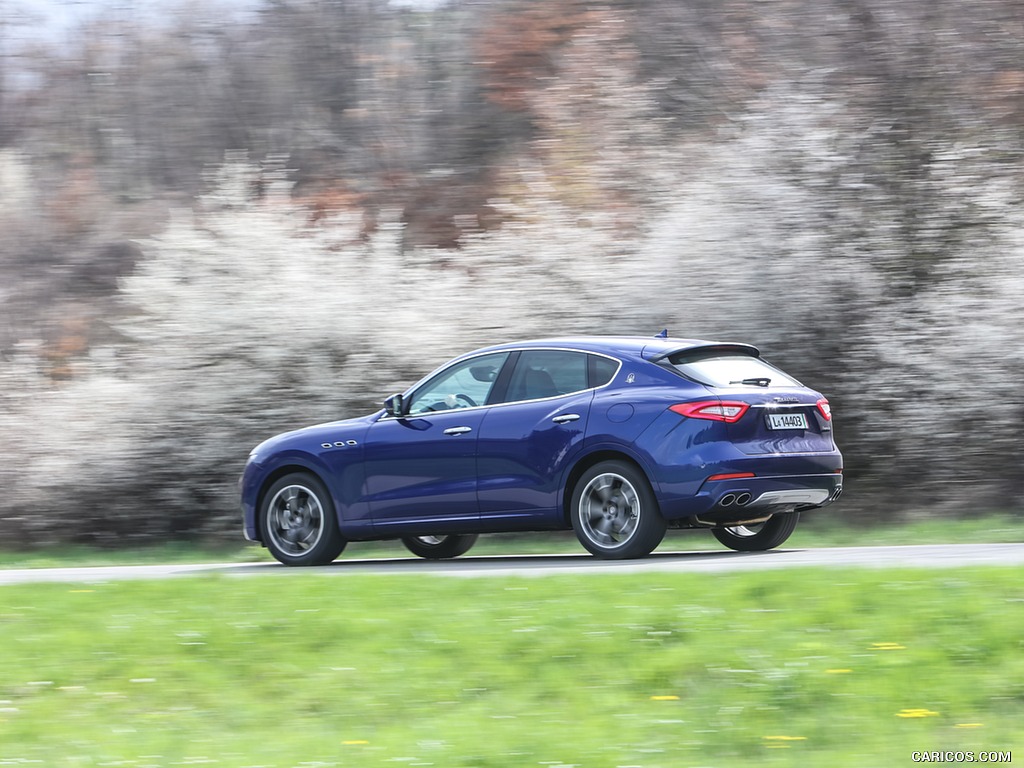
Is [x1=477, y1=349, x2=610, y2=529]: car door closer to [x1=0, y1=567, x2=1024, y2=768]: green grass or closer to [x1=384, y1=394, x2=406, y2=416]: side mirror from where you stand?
[x1=384, y1=394, x2=406, y2=416]: side mirror

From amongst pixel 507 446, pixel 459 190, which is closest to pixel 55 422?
pixel 507 446

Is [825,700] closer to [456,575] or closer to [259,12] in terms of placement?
[456,575]

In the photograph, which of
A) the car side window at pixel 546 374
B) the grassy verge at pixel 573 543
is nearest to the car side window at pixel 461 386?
the car side window at pixel 546 374

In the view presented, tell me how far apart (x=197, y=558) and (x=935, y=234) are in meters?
9.10

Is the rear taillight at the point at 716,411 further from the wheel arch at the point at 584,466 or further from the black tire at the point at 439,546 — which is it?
the black tire at the point at 439,546

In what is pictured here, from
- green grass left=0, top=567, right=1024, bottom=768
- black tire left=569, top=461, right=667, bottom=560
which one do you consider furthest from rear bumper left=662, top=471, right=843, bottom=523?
green grass left=0, top=567, right=1024, bottom=768

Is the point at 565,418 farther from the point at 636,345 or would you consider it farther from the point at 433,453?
the point at 433,453

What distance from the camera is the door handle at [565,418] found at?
454 inches

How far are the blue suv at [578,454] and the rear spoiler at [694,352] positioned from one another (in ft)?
0.05

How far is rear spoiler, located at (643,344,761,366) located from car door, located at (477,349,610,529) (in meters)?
0.62

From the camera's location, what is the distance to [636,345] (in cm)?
1170

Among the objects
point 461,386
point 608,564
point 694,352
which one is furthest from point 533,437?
point 694,352

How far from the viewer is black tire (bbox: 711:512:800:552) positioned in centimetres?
1273

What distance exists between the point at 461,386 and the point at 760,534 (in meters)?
2.81
